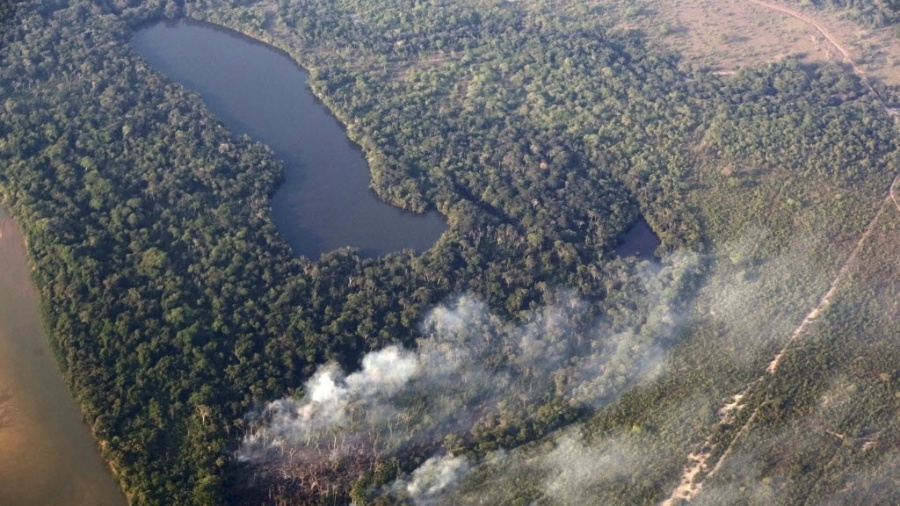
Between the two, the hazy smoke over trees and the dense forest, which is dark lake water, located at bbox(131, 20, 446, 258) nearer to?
the dense forest

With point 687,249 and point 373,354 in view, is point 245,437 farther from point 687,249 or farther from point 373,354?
point 687,249

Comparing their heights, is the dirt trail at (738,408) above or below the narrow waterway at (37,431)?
below

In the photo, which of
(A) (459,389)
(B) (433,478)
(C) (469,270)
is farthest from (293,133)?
(B) (433,478)

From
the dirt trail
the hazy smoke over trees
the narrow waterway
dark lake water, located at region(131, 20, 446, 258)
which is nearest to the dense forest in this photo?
the hazy smoke over trees

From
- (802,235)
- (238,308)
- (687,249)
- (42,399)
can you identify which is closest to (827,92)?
(802,235)

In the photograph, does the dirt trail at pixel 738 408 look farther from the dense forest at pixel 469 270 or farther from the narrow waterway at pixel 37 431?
the narrow waterway at pixel 37 431

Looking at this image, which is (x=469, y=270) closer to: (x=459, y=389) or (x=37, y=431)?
(x=459, y=389)

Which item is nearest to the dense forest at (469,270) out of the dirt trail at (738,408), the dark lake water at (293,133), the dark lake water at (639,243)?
the dirt trail at (738,408)

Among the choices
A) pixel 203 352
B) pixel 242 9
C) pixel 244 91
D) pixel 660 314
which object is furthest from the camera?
pixel 242 9
